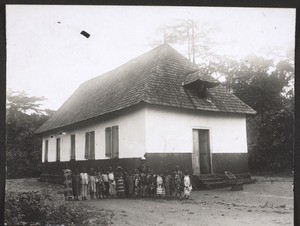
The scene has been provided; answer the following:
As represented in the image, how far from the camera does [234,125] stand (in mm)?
11586

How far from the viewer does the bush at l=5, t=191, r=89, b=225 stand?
6578 millimetres

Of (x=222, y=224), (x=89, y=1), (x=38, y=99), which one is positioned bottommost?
(x=222, y=224)

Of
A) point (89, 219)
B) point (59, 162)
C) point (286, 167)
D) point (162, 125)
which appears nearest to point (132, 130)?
point (162, 125)

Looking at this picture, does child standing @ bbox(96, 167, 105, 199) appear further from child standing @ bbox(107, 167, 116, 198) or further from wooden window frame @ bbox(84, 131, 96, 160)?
wooden window frame @ bbox(84, 131, 96, 160)

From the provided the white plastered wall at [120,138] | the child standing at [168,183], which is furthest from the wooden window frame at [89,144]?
the child standing at [168,183]

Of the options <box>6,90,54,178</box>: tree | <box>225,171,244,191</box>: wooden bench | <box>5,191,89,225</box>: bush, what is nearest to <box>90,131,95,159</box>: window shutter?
<box>6,90,54,178</box>: tree

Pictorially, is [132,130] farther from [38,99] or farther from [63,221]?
[63,221]

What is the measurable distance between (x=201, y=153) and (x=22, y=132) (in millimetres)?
5989

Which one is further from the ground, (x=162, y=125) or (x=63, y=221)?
(x=162, y=125)

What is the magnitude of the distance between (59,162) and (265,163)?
7.05 metres

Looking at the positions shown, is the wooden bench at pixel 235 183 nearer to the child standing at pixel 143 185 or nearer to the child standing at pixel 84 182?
the child standing at pixel 143 185

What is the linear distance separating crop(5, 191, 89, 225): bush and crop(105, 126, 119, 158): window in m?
4.00

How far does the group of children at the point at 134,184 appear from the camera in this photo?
387 inches

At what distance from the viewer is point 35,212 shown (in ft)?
22.4
